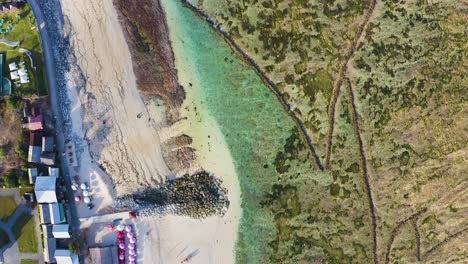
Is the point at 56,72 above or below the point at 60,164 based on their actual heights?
above

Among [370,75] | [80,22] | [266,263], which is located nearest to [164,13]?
[80,22]

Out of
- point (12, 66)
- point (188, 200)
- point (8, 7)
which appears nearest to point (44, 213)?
point (188, 200)

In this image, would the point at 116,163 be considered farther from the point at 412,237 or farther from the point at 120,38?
the point at 412,237

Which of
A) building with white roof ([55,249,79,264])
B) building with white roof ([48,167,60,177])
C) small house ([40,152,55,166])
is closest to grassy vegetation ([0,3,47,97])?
small house ([40,152,55,166])

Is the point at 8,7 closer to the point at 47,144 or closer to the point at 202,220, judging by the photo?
the point at 47,144

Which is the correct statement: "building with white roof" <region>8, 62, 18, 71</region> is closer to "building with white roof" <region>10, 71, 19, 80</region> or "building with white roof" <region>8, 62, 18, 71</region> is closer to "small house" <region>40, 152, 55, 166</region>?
"building with white roof" <region>10, 71, 19, 80</region>

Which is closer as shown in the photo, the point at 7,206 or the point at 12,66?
the point at 12,66

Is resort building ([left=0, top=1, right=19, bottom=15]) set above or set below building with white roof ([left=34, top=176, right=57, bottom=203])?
above
